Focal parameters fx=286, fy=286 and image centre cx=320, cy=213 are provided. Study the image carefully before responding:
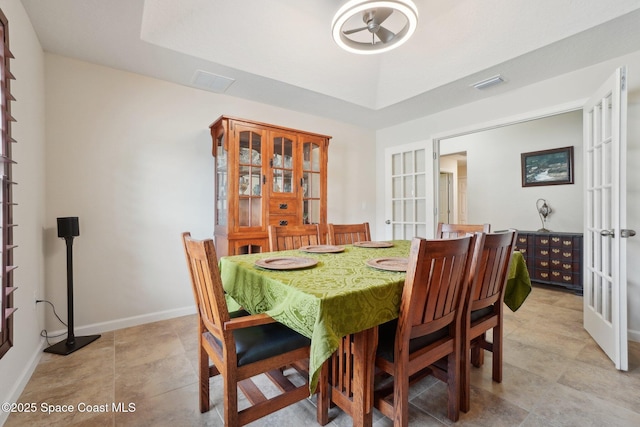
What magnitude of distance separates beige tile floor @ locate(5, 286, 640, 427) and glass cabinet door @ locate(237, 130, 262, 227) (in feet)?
3.85

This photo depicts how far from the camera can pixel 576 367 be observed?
6.45ft

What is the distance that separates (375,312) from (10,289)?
1828mm

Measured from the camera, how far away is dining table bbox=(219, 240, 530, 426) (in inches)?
40.8

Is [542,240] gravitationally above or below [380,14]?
below

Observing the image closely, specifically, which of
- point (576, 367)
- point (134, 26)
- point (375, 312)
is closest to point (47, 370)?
point (375, 312)

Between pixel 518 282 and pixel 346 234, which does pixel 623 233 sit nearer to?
pixel 518 282

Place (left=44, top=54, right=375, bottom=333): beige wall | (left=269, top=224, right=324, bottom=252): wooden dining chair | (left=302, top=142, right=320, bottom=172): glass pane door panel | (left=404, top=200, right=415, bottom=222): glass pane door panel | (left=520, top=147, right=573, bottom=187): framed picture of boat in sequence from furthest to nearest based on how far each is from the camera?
(left=520, top=147, right=573, bottom=187): framed picture of boat, (left=404, top=200, right=415, bottom=222): glass pane door panel, (left=302, top=142, right=320, bottom=172): glass pane door panel, (left=44, top=54, right=375, bottom=333): beige wall, (left=269, top=224, right=324, bottom=252): wooden dining chair

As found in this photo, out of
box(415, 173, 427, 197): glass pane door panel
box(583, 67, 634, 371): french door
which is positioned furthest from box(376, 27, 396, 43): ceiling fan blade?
box(415, 173, 427, 197): glass pane door panel

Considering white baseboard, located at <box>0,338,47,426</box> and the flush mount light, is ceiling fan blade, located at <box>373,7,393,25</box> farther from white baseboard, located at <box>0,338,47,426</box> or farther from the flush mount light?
white baseboard, located at <box>0,338,47,426</box>

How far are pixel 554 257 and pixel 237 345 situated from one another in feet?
14.7

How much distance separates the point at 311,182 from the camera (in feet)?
11.0

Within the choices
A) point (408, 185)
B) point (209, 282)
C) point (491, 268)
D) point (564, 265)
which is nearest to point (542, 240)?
point (564, 265)

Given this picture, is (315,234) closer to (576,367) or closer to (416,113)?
(576,367)

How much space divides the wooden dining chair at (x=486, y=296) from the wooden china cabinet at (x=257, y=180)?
1.97 meters
